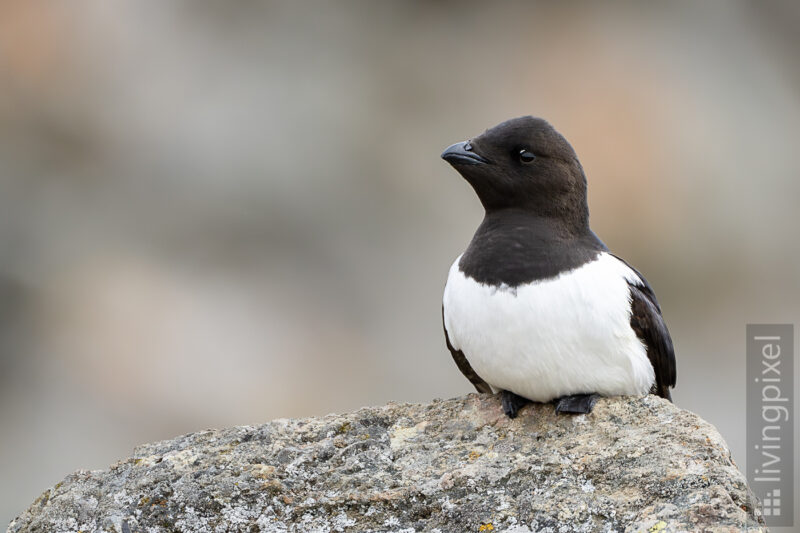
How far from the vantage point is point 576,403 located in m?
4.64

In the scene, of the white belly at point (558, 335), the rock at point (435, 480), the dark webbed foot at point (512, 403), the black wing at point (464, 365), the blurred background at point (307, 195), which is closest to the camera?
the rock at point (435, 480)

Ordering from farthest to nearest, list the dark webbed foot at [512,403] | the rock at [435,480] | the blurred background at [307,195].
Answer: the blurred background at [307,195]
the dark webbed foot at [512,403]
the rock at [435,480]

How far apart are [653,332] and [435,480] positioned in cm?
139

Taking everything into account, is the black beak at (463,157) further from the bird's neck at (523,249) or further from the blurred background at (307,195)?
the blurred background at (307,195)

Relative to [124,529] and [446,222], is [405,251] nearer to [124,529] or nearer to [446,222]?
[446,222]

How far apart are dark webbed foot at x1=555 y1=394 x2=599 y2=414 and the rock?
5 cm

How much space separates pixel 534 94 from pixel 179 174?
14.8ft

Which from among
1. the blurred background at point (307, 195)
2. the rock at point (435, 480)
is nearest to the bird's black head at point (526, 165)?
the rock at point (435, 480)

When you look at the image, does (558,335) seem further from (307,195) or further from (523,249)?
(307,195)

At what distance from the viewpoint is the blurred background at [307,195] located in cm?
1097

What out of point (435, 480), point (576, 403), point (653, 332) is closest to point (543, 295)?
point (576, 403)

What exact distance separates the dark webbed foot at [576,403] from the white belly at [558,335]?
0.03 meters

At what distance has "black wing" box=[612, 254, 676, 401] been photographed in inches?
188

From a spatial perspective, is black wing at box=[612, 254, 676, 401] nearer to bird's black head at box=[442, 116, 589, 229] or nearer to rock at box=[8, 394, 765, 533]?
rock at box=[8, 394, 765, 533]
